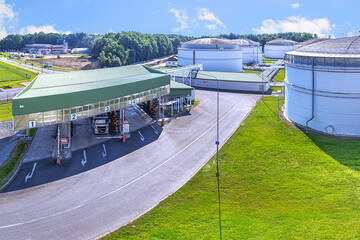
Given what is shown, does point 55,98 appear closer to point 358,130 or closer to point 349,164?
point 349,164

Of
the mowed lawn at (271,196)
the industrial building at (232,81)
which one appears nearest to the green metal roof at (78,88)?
the mowed lawn at (271,196)

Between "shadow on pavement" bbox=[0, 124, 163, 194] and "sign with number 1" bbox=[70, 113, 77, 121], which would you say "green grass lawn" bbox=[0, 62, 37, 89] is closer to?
"sign with number 1" bbox=[70, 113, 77, 121]

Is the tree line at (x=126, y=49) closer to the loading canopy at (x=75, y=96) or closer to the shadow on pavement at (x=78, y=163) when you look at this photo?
the loading canopy at (x=75, y=96)

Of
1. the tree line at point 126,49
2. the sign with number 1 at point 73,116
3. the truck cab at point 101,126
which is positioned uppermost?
the tree line at point 126,49

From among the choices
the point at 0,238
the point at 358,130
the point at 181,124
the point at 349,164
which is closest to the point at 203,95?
the point at 181,124

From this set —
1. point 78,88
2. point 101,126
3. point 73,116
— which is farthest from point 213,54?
point 73,116
